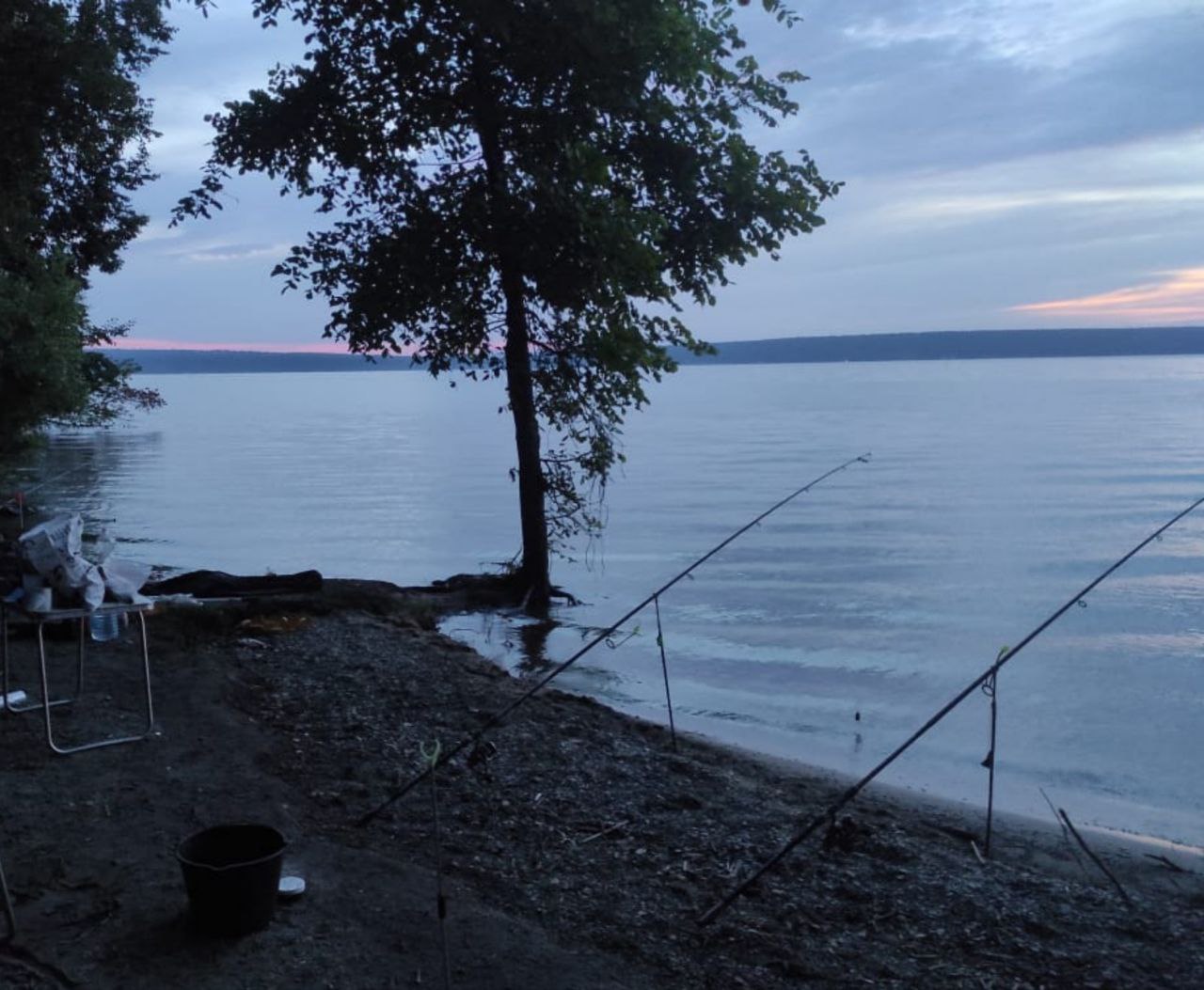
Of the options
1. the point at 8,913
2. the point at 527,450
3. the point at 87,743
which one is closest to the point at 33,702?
the point at 87,743

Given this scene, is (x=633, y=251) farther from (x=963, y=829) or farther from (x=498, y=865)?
(x=498, y=865)

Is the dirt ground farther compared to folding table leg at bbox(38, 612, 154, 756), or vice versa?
folding table leg at bbox(38, 612, 154, 756)

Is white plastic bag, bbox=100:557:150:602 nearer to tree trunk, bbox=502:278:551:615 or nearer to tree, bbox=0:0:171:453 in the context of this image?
tree trunk, bbox=502:278:551:615

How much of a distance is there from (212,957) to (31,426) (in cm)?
1868

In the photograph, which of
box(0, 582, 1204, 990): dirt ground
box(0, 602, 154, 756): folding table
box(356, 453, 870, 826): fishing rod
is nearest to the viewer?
box(0, 582, 1204, 990): dirt ground

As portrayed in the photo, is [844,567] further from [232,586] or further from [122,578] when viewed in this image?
[122,578]

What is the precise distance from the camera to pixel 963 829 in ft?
22.6

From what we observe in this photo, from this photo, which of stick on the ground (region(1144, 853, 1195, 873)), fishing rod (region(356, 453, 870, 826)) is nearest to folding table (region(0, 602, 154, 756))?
fishing rod (region(356, 453, 870, 826))

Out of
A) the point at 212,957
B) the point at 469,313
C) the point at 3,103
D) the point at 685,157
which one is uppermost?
the point at 3,103

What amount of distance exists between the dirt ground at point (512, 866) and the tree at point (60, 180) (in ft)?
26.7

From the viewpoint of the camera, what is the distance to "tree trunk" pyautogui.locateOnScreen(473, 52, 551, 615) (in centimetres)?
1179

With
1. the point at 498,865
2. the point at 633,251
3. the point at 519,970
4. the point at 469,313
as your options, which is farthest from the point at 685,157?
the point at 519,970

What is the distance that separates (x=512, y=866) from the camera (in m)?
4.98

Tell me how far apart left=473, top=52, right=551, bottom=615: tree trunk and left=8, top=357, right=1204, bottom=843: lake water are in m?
0.85
